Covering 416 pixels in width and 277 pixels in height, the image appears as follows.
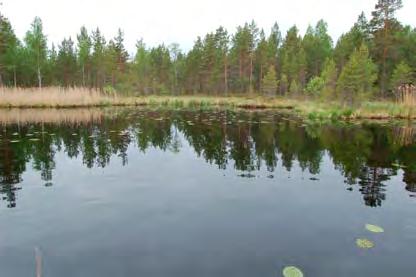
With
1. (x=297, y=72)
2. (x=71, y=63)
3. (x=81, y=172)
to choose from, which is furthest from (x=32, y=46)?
→ (x=81, y=172)

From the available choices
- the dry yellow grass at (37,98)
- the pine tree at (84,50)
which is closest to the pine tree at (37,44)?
the pine tree at (84,50)

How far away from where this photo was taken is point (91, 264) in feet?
13.1

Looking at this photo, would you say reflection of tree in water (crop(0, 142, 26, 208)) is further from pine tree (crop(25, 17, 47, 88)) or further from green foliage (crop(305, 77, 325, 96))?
pine tree (crop(25, 17, 47, 88))

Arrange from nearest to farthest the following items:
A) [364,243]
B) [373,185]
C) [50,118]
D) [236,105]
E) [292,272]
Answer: [292,272]
[364,243]
[373,185]
[50,118]
[236,105]

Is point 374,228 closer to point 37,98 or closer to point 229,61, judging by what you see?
point 37,98

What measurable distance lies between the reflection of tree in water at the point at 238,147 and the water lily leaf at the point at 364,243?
5.61ft

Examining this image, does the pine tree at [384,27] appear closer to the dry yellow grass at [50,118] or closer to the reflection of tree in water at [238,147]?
the reflection of tree in water at [238,147]

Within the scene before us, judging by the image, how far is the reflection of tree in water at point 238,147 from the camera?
27.2 feet

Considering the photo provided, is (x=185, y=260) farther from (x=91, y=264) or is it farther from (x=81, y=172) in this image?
(x=81, y=172)

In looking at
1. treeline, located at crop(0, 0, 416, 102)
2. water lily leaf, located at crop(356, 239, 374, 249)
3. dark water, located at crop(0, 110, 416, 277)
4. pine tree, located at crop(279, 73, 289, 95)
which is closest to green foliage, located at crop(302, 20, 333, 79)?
treeline, located at crop(0, 0, 416, 102)

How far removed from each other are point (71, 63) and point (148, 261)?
5898cm

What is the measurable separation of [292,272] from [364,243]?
143 cm

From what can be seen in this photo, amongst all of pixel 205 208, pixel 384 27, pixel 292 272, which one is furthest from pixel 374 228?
pixel 384 27

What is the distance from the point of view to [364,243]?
14.9 ft
